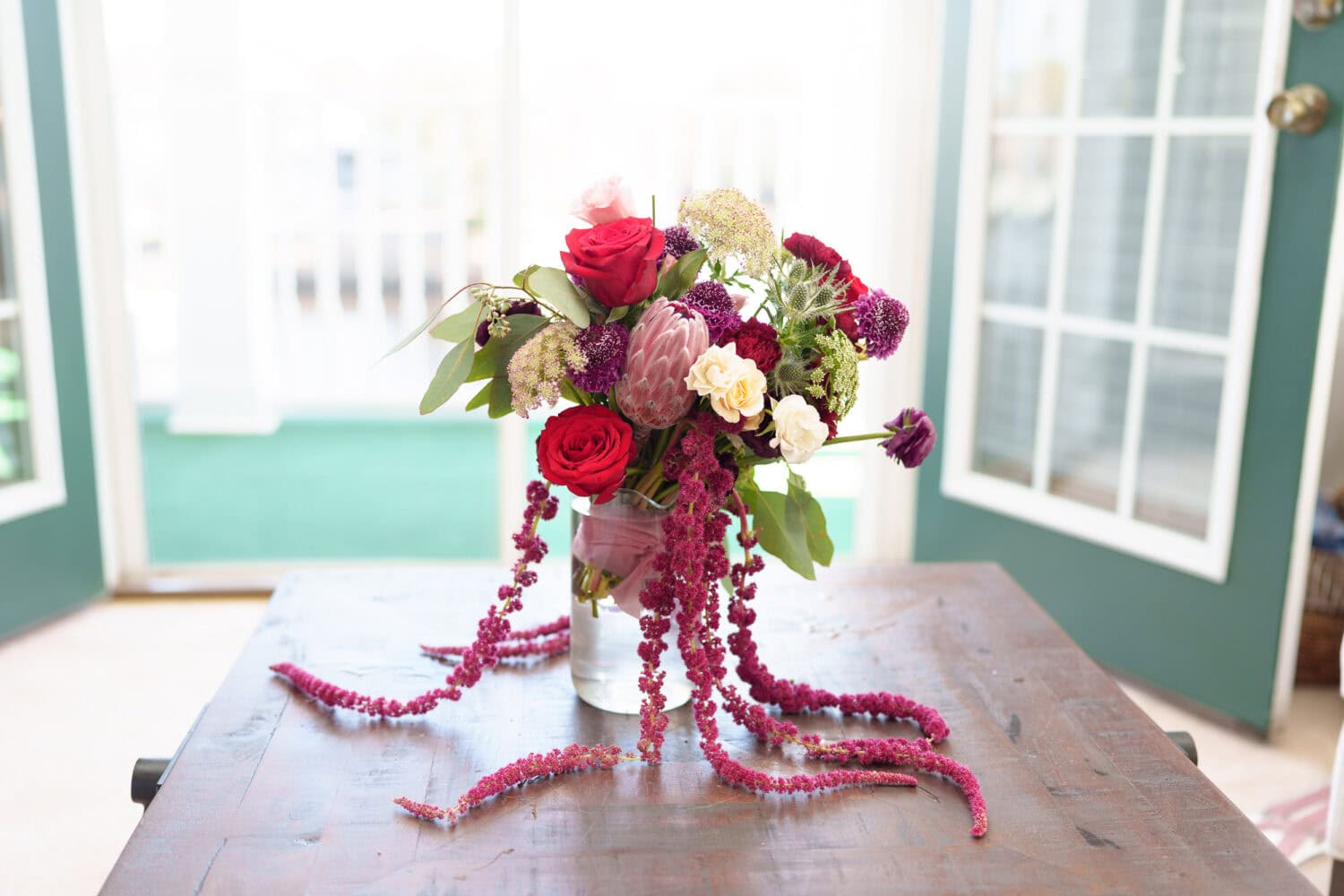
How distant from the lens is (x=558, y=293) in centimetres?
121

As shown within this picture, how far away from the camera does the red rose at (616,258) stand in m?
1.17

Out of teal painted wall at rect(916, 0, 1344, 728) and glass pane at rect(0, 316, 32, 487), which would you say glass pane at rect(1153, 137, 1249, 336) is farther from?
glass pane at rect(0, 316, 32, 487)

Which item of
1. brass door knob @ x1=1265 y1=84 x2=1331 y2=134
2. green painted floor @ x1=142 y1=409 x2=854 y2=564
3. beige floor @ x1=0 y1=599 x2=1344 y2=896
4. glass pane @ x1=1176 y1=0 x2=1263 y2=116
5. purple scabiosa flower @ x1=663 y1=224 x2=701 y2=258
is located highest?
glass pane @ x1=1176 y1=0 x2=1263 y2=116

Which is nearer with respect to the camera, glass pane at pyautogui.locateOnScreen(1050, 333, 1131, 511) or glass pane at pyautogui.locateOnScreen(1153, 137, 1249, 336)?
glass pane at pyautogui.locateOnScreen(1153, 137, 1249, 336)

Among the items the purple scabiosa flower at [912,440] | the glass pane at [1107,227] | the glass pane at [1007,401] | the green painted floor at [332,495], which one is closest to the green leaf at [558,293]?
the purple scabiosa flower at [912,440]

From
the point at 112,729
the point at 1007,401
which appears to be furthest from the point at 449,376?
the point at 1007,401

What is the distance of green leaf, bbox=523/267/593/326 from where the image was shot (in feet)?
3.94

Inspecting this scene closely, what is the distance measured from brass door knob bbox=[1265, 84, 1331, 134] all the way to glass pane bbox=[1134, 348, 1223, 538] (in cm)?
48

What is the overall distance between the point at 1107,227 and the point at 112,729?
2345 mm

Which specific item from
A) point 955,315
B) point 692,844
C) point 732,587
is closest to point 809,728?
point 732,587

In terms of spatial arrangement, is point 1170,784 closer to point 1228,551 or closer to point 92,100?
point 1228,551

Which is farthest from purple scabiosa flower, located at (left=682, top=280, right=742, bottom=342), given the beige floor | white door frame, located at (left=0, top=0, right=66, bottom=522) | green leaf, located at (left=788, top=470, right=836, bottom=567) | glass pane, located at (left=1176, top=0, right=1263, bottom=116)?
white door frame, located at (left=0, top=0, right=66, bottom=522)

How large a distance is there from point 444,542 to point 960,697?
97.1 inches

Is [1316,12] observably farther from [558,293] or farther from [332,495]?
[332,495]
